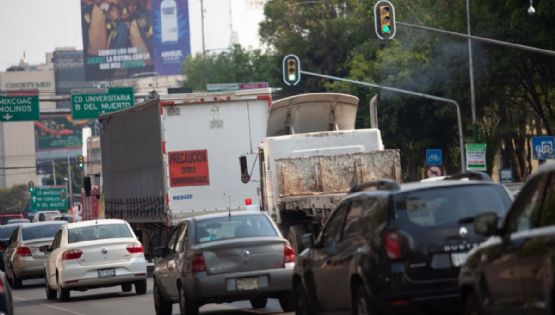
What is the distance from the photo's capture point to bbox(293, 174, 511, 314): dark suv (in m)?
13.6

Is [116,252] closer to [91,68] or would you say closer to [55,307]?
[55,307]

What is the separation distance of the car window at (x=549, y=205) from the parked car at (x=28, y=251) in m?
24.1

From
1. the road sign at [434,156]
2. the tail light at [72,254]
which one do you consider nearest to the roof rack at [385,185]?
the tail light at [72,254]

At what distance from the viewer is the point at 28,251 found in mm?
34844

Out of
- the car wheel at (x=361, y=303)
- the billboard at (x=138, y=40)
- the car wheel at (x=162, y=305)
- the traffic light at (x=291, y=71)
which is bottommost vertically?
the car wheel at (x=162, y=305)

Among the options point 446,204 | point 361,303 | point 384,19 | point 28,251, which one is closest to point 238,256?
point 361,303

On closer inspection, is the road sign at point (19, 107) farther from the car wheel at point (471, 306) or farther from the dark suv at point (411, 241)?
the car wheel at point (471, 306)

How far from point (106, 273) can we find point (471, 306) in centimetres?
1528

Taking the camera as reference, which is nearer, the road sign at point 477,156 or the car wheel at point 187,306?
the car wheel at point 187,306

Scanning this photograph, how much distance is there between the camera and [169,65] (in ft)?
568

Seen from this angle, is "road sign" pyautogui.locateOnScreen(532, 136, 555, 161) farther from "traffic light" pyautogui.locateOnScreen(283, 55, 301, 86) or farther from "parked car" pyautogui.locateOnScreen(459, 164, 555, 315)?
"parked car" pyautogui.locateOnScreen(459, 164, 555, 315)

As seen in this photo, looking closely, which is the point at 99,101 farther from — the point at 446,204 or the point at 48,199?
the point at 446,204

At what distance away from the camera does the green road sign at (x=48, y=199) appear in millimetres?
111562

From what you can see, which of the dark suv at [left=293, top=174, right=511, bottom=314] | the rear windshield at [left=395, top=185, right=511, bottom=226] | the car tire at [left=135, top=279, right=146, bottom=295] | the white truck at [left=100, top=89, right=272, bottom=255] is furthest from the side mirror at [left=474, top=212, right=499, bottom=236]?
the white truck at [left=100, top=89, right=272, bottom=255]
